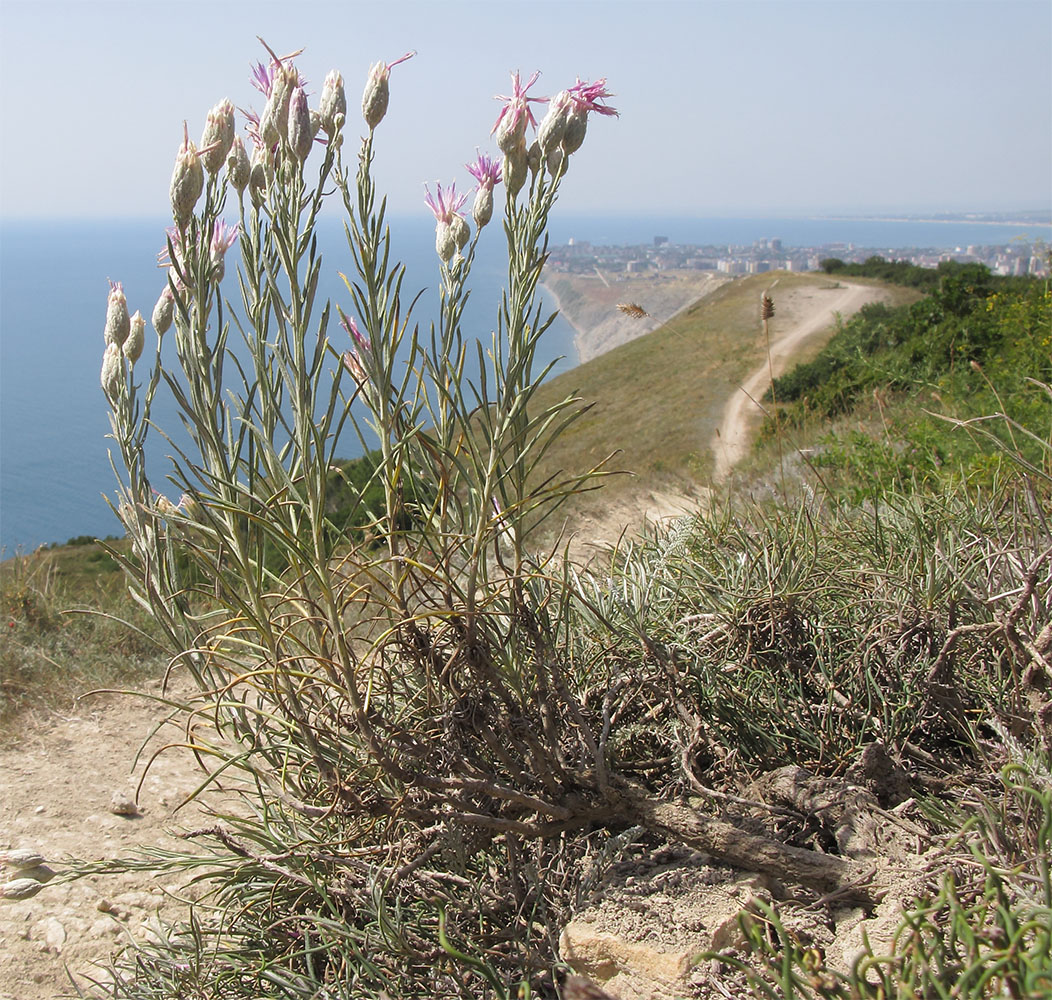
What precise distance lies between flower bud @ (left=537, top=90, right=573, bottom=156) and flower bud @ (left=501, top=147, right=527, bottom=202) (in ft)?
0.16

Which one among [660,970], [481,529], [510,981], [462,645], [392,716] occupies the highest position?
[481,529]

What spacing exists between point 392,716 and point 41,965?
1201mm

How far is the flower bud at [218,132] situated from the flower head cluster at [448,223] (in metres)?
0.41

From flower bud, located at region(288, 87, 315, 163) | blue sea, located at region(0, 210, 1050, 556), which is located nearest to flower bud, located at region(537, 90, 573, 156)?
flower bud, located at region(288, 87, 315, 163)

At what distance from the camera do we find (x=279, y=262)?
163cm

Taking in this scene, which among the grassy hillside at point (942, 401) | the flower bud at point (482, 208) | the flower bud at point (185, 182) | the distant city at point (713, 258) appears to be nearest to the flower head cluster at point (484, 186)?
the flower bud at point (482, 208)

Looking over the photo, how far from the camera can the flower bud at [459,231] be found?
1.61 metres

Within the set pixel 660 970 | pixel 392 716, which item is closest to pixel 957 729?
pixel 660 970

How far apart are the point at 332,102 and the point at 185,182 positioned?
1.05 feet

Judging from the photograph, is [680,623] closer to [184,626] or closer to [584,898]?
[584,898]

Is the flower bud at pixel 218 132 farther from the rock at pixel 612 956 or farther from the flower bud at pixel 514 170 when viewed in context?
the rock at pixel 612 956

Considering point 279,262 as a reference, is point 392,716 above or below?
below

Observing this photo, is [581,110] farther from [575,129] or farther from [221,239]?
[221,239]

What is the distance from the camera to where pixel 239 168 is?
1619 millimetres
